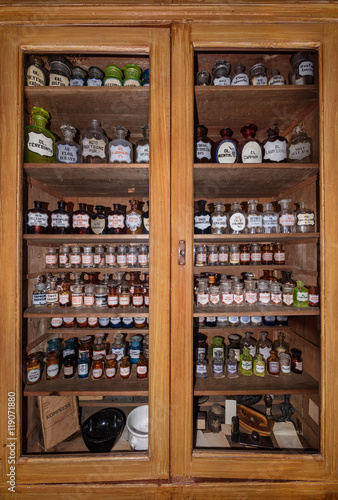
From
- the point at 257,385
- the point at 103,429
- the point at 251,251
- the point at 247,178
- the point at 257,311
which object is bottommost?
the point at 103,429

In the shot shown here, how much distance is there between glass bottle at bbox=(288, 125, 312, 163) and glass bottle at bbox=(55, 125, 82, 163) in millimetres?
1068

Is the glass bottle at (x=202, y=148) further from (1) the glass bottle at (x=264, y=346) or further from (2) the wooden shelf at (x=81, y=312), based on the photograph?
(1) the glass bottle at (x=264, y=346)

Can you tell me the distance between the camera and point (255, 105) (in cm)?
110

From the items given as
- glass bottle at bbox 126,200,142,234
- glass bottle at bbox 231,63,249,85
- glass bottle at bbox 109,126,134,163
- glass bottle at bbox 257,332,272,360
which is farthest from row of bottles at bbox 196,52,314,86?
glass bottle at bbox 257,332,272,360

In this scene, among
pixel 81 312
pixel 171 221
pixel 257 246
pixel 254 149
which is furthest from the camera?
pixel 257 246

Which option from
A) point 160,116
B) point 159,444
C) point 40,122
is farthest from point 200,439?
point 40,122

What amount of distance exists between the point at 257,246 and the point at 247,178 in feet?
1.25

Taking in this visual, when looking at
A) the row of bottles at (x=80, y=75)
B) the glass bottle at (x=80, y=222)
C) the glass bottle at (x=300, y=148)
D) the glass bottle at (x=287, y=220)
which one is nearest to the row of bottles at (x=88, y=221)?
the glass bottle at (x=80, y=222)


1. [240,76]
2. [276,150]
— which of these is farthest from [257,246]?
[240,76]

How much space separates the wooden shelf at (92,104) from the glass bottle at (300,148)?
2.45 feet

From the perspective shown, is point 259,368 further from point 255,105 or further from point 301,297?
point 255,105

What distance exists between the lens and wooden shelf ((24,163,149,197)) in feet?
3.17

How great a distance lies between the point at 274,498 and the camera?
853 millimetres

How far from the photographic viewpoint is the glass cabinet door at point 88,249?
0.87m
